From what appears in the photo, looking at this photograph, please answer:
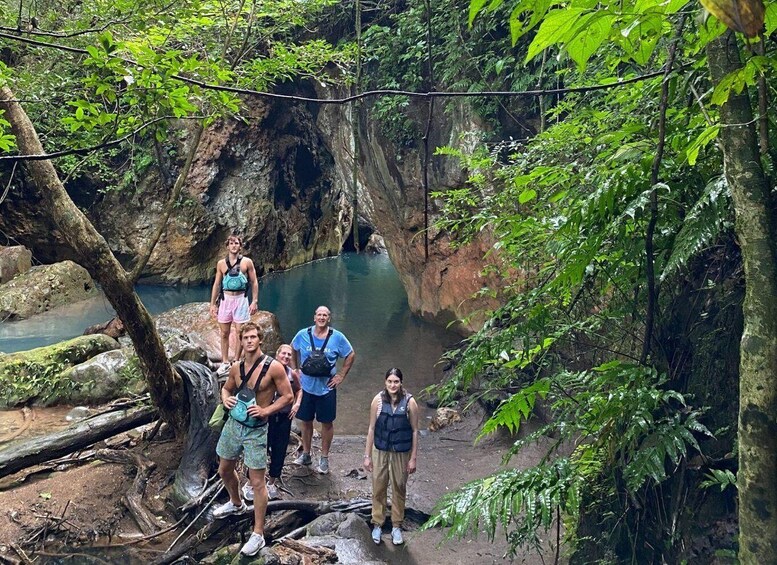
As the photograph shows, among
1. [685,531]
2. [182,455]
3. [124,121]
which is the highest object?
[124,121]

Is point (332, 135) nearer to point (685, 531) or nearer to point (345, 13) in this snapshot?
point (345, 13)

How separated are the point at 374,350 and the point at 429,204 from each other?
3527 mm

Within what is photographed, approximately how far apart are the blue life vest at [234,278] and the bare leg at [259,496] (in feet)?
9.58

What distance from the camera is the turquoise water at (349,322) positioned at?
31.8 ft

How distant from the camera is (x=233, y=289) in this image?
22.9 feet

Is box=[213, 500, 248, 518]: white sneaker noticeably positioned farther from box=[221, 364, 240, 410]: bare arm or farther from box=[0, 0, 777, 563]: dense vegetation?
box=[0, 0, 777, 563]: dense vegetation

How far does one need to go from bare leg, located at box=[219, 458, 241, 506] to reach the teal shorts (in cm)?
18

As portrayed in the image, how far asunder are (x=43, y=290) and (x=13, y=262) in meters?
1.51

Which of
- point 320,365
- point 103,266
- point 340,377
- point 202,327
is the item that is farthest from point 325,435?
point 202,327

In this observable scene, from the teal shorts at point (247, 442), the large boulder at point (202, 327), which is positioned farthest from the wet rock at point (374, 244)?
the teal shorts at point (247, 442)

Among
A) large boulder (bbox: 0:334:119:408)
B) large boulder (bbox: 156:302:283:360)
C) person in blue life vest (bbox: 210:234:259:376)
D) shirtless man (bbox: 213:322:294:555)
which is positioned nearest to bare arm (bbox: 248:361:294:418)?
shirtless man (bbox: 213:322:294:555)

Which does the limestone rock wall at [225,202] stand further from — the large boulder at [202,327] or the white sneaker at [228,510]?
the white sneaker at [228,510]

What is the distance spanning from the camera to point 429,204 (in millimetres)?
12594

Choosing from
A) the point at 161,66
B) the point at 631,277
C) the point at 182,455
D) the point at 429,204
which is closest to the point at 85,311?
the point at 429,204
